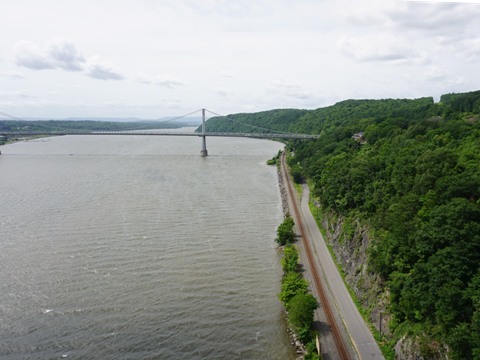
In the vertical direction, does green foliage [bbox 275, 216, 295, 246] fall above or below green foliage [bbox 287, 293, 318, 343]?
above

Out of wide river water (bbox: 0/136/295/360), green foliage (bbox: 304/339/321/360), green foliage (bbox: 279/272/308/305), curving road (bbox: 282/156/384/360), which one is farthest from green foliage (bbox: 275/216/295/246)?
green foliage (bbox: 304/339/321/360)

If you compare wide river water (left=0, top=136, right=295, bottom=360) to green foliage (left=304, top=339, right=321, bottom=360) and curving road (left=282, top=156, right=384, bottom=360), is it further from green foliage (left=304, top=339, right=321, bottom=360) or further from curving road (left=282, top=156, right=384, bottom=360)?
curving road (left=282, top=156, right=384, bottom=360)

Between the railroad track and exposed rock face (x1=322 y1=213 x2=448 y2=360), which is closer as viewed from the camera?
exposed rock face (x1=322 y1=213 x2=448 y2=360)

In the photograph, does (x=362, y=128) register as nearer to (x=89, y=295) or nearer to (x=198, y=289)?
(x=198, y=289)

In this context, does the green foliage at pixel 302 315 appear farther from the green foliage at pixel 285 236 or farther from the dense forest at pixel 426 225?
the green foliage at pixel 285 236

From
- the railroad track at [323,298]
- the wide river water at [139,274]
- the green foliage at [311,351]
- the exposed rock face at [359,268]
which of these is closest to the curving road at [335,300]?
the railroad track at [323,298]

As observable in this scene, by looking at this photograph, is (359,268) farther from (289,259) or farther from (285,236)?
(285,236)

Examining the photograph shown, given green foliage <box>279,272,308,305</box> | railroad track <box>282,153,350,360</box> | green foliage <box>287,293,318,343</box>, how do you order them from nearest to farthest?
railroad track <box>282,153,350,360</box> < green foliage <box>287,293,318,343</box> < green foliage <box>279,272,308,305</box>
